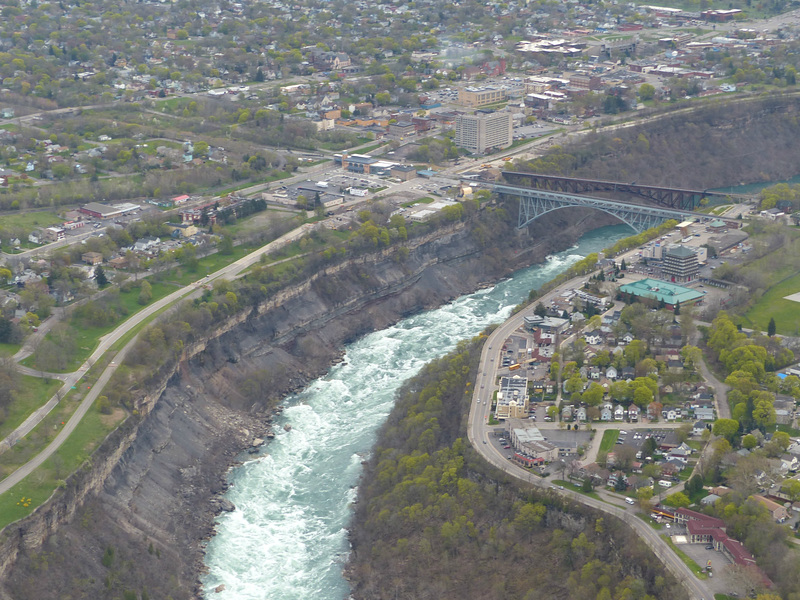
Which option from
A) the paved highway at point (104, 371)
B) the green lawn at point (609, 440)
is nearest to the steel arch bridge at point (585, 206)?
the paved highway at point (104, 371)

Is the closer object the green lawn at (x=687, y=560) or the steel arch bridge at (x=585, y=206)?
the green lawn at (x=687, y=560)

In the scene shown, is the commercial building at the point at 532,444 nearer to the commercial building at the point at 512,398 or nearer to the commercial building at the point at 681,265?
the commercial building at the point at 512,398

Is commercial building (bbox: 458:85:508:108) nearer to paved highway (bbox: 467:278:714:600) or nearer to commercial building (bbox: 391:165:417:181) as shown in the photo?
commercial building (bbox: 391:165:417:181)

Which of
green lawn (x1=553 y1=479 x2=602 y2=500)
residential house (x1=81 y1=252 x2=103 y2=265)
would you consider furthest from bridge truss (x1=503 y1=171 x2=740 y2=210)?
green lawn (x1=553 y1=479 x2=602 y2=500)

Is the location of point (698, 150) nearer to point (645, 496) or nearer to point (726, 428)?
point (726, 428)

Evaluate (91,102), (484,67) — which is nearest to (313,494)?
(91,102)

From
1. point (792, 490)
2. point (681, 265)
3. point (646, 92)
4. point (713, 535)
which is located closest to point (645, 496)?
point (713, 535)

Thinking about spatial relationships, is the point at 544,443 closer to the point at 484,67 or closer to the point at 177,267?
the point at 177,267
